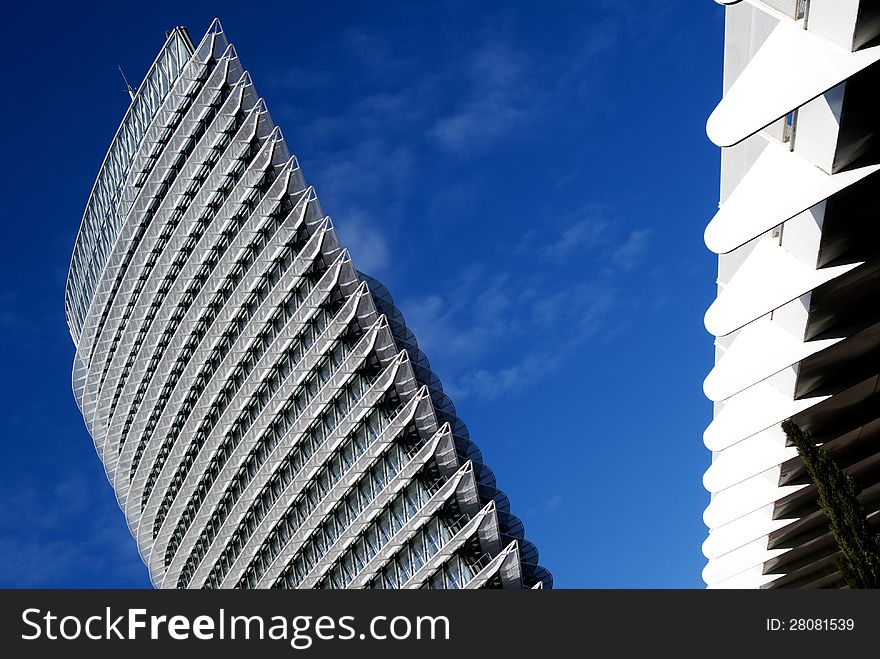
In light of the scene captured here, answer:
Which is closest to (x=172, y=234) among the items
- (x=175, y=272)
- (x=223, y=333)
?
(x=175, y=272)

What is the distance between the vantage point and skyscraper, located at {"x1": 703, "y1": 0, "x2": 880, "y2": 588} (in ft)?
43.1

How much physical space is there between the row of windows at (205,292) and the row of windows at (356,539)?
51.0ft

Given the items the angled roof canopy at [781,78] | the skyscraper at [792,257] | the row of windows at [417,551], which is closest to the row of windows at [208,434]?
the row of windows at [417,551]

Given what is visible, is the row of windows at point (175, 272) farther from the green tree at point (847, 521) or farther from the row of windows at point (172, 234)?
the green tree at point (847, 521)

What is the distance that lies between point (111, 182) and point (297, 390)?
27002mm

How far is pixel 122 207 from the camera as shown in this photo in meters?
66.4

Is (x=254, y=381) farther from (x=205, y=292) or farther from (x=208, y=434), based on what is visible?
(x=208, y=434)

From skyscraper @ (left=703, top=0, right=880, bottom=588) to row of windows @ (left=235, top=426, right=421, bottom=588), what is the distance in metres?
19.1

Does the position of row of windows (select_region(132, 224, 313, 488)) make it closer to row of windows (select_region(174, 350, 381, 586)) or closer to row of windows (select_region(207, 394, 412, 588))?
row of windows (select_region(174, 350, 381, 586))

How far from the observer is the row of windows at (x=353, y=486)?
48.6 m

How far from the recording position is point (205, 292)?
5909 centimetres

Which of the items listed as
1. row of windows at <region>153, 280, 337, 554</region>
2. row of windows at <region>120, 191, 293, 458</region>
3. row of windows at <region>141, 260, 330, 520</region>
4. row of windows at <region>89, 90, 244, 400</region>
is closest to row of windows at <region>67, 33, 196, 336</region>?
row of windows at <region>89, 90, 244, 400</region>
